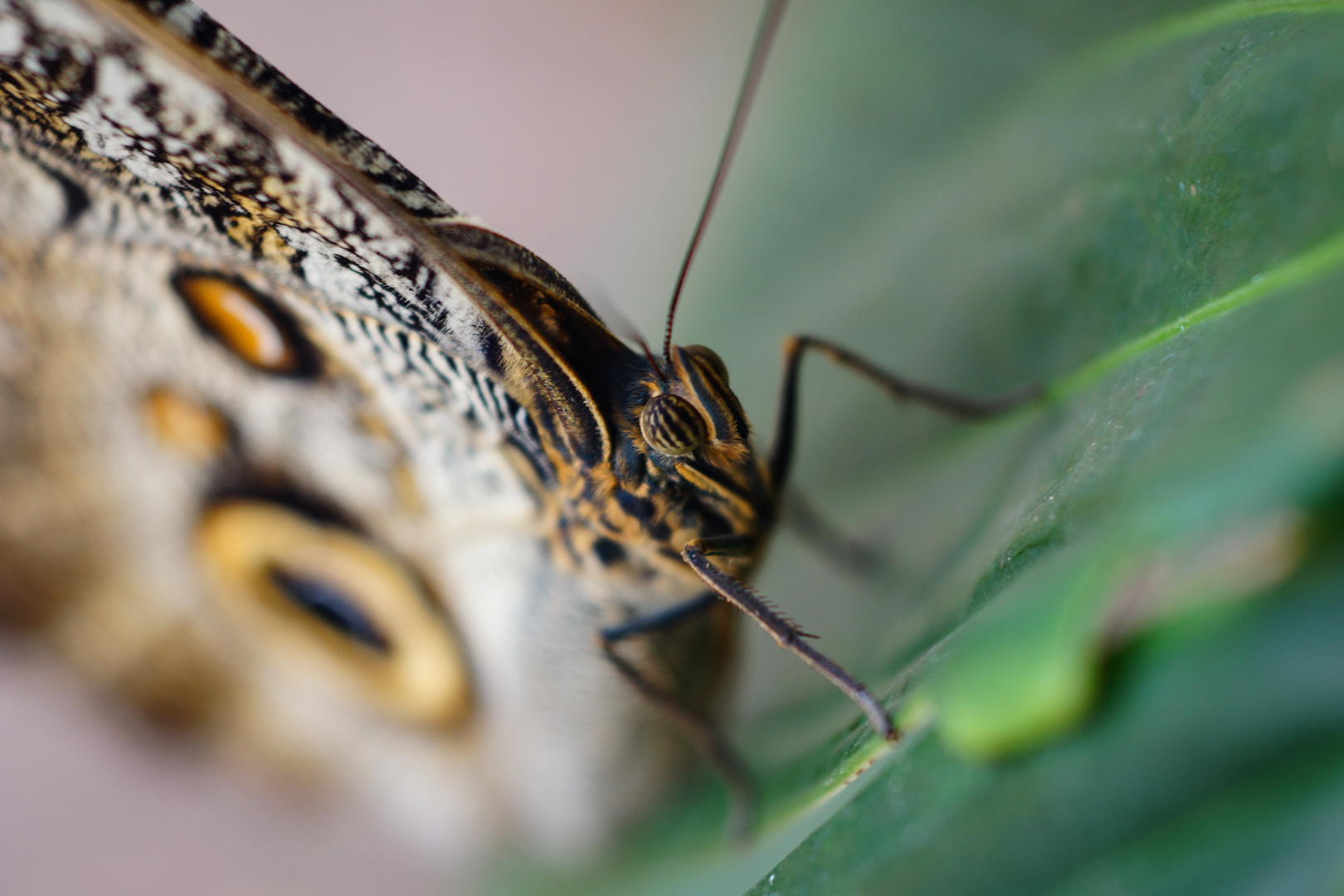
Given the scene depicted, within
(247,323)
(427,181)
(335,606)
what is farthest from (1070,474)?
(427,181)

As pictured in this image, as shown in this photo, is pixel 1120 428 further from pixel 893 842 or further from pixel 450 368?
pixel 450 368

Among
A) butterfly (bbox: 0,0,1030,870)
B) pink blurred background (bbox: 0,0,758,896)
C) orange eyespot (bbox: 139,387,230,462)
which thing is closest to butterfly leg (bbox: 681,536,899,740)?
butterfly (bbox: 0,0,1030,870)

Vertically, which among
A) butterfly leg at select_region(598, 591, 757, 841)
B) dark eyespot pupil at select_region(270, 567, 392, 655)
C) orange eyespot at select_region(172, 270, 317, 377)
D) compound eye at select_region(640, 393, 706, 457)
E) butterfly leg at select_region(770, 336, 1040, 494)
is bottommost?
butterfly leg at select_region(598, 591, 757, 841)

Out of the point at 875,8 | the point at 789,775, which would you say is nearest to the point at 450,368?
the point at 789,775

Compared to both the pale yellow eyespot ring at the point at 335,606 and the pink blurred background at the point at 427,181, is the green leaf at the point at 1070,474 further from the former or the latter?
the pink blurred background at the point at 427,181

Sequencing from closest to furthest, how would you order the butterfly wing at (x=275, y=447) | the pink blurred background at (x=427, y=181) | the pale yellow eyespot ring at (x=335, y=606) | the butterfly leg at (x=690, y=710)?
the butterfly wing at (x=275, y=447), the butterfly leg at (x=690, y=710), the pale yellow eyespot ring at (x=335, y=606), the pink blurred background at (x=427, y=181)

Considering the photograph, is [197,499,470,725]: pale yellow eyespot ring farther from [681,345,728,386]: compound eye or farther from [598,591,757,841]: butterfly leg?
[681,345,728,386]: compound eye

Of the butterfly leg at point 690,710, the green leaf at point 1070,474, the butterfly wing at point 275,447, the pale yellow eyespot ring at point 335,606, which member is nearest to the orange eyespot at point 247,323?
the butterfly wing at point 275,447

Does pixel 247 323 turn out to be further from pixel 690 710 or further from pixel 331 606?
pixel 690 710
